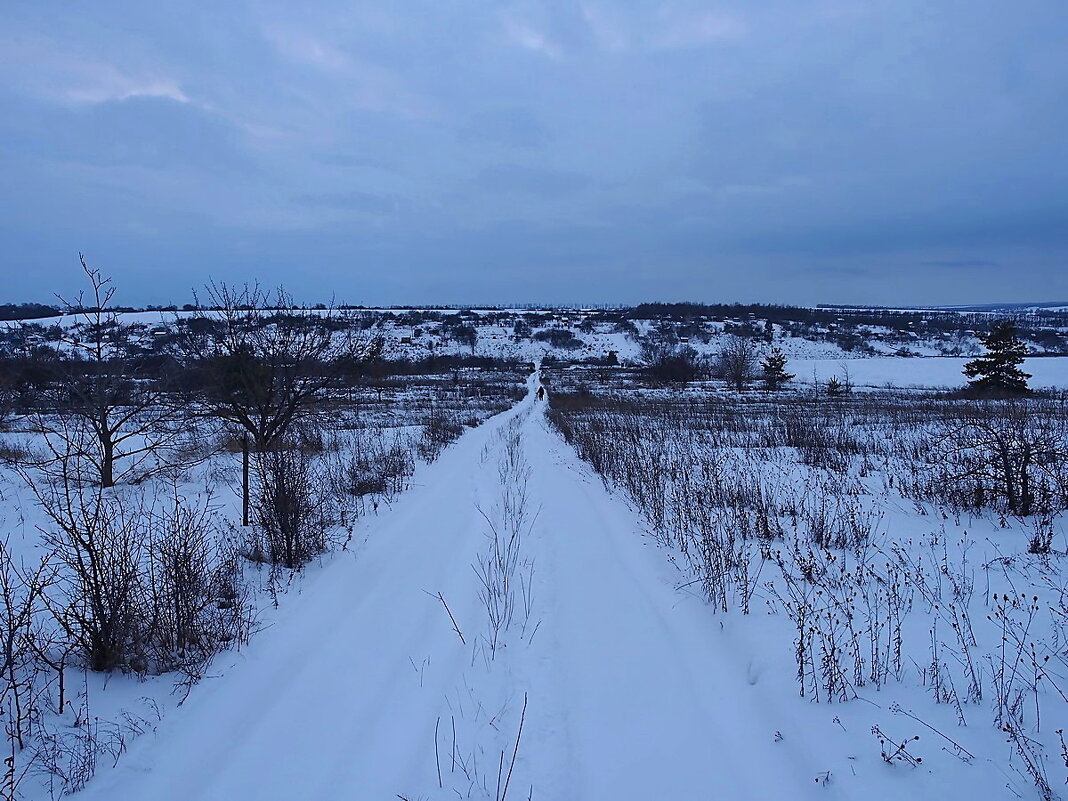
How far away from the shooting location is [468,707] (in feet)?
11.9

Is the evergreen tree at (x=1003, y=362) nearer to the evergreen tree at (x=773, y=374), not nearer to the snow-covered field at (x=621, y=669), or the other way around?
the evergreen tree at (x=773, y=374)

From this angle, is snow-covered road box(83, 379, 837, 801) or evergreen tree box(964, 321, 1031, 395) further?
evergreen tree box(964, 321, 1031, 395)

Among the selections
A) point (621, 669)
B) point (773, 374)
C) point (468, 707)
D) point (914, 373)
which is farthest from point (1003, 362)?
point (468, 707)

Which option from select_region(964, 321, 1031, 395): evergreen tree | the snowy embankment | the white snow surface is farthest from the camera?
the snowy embankment

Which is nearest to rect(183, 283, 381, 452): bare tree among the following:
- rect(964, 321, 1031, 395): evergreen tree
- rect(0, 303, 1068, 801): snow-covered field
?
rect(0, 303, 1068, 801): snow-covered field

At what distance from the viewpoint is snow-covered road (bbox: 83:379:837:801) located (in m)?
2.94

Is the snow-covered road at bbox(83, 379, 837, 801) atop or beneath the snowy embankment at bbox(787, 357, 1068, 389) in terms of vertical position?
beneath

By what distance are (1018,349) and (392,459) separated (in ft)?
143

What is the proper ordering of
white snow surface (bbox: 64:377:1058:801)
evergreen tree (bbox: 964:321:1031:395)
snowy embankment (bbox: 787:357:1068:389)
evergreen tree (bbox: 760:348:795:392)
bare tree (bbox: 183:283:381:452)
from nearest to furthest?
white snow surface (bbox: 64:377:1058:801) < bare tree (bbox: 183:283:381:452) < evergreen tree (bbox: 964:321:1031:395) < evergreen tree (bbox: 760:348:795:392) < snowy embankment (bbox: 787:357:1068:389)

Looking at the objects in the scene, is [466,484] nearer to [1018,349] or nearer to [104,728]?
[104,728]

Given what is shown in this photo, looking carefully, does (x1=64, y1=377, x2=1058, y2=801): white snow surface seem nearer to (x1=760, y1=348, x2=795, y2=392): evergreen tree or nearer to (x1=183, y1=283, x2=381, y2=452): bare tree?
(x1=183, y1=283, x2=381, y2=452): bare tree

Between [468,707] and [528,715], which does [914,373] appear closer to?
[528,715]

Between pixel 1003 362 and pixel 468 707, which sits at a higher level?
pixel 1003 362

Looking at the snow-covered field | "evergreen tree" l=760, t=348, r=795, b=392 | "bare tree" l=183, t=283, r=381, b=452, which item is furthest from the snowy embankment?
"bare tree" l=183, t=283, r=381, b=452
